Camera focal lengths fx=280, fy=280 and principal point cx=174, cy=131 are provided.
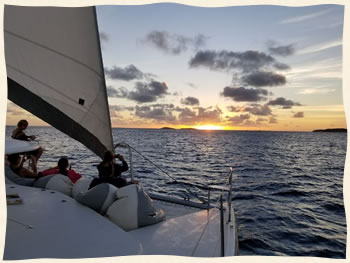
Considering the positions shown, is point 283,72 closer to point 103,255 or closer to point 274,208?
point 103,255

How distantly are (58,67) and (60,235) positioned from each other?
2182 mm

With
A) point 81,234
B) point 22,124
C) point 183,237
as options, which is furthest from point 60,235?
point 22,124

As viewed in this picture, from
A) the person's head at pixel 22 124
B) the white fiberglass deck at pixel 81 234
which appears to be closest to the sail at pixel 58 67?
the person's head at pixel 22 124

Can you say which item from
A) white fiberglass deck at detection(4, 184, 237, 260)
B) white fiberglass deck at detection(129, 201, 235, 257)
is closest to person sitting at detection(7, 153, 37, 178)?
white fiberglass deck at detection(4, 184, 237, 260)

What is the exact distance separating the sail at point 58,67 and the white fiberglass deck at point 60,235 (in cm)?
130

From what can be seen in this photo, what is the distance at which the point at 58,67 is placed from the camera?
349 centimetres

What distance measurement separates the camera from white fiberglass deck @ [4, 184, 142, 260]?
1.95m

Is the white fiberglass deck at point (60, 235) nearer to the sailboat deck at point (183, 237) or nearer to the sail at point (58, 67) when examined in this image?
the sailboat deck at point (183, 237)

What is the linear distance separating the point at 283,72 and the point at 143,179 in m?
10.2

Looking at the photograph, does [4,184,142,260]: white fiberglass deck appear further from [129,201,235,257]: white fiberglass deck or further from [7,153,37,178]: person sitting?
[7,153,37,178]: person sitting

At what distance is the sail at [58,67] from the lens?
3059 mm

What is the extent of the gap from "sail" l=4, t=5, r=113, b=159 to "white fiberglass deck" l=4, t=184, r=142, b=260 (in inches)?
51.3

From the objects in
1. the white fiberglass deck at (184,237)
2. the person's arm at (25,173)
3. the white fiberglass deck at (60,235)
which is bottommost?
the white fiberglass deck at (184,237)

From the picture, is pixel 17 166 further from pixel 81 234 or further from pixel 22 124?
pixel 81 234
